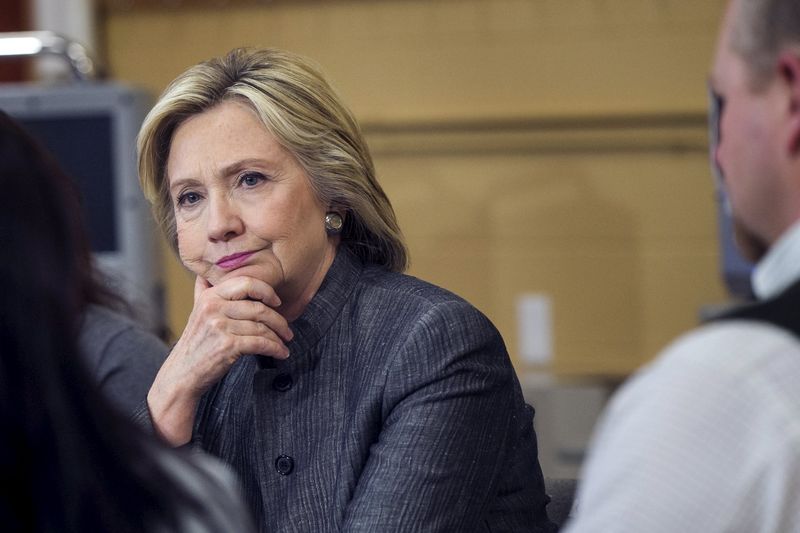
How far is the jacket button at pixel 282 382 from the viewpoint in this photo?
5.40 feet

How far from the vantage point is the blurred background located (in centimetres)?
416

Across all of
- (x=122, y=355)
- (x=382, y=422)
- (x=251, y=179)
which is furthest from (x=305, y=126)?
(x=122, y=355)

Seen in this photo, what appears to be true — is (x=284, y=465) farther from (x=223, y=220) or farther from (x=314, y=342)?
(x=223, y=220)

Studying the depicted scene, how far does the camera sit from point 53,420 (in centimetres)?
82

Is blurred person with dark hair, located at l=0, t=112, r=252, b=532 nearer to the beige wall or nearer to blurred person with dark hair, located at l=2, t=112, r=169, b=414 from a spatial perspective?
blurred person with dark hair, located at l=2, t=112, r=169, b=414

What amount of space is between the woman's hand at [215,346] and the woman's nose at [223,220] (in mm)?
70

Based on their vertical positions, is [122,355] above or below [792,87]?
below

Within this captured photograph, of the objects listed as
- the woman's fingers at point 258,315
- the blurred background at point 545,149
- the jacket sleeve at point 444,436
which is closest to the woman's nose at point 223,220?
the woman's fingers at point 258,315

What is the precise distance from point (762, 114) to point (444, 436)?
0.71 meters

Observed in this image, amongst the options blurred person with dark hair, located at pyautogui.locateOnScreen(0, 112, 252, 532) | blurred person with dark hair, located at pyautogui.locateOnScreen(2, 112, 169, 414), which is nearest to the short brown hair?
blurred person with dark hair, located at pyautogui.locateOnScreen(0, 112, 252, 532)

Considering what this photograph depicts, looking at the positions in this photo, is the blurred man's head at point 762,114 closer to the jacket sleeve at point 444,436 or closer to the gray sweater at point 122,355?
the jacket sleeve at point 444,436

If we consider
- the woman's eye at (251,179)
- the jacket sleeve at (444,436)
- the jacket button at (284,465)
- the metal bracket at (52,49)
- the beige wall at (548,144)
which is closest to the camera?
the jacket sleeve at (444,436)

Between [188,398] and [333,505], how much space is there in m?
0.26

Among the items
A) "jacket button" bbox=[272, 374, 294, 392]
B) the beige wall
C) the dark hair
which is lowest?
the beige wall
